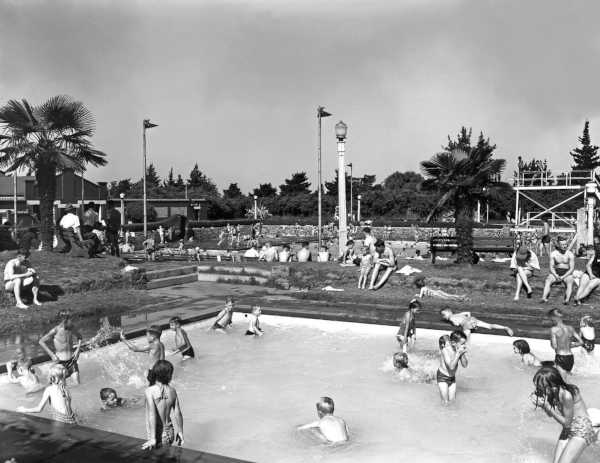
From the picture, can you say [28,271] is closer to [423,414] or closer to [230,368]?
[230,368]

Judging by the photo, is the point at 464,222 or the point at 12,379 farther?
the point at 464,222

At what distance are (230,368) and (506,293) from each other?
7817 mm

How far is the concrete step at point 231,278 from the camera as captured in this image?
18.0 m

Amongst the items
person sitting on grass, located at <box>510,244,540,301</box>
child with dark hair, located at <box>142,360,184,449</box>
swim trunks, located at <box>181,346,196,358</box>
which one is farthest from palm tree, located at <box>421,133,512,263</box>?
child with dark hair, located at <box>142,360,184,449</box>

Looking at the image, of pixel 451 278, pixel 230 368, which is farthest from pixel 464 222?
pixel 230 368

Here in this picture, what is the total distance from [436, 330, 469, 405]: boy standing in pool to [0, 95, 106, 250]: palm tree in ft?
44.4

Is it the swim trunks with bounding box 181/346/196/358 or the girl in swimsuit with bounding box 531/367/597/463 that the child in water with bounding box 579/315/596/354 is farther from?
the swim trunks with bounding box 181/346/196/358

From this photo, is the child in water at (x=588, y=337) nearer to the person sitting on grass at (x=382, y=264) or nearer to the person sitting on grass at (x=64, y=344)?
the person sitting on grass at (x=382, y=264)

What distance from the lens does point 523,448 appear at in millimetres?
6371

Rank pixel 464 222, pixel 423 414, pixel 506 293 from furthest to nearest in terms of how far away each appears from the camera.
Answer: pixel 464 222, pixel 506 293, pixel 423 414

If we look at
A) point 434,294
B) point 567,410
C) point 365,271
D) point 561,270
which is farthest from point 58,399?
point 561,270

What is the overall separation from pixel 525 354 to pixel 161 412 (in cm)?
651

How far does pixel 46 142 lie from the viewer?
56.4ft

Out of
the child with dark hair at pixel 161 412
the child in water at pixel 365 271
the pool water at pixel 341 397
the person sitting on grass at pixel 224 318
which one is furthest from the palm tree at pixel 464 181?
the child with dark hair at pixel 161 412
